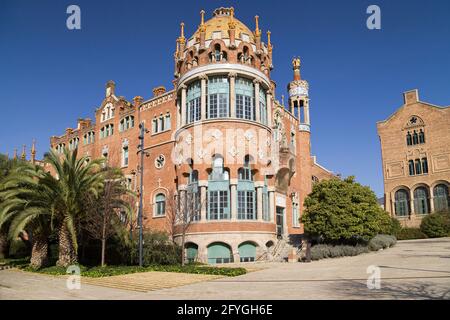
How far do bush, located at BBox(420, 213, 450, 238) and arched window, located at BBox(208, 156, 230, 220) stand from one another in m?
30.3

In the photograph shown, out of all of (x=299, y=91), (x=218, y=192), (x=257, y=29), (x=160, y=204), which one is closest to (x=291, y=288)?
(x=218, y=192)

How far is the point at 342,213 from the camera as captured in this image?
2636 cm

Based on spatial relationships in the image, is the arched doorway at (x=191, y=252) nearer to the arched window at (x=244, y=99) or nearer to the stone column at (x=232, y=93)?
the stone column at (x=232, y=93)

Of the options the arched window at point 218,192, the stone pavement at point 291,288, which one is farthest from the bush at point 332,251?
the stone pavement at point 291,288

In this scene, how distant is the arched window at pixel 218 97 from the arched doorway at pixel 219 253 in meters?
9.43

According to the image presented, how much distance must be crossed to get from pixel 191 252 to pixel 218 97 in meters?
11.6

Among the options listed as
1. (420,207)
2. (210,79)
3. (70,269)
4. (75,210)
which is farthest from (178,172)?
(420,207)

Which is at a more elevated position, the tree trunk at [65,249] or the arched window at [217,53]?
the arched window at [217,53]

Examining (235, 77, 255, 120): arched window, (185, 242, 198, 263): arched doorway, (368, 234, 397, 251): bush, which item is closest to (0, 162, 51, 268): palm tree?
(185, 242, 198, 263): arched doorway

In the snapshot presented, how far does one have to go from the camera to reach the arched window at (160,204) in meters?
32.3

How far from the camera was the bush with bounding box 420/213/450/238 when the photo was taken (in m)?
43.9

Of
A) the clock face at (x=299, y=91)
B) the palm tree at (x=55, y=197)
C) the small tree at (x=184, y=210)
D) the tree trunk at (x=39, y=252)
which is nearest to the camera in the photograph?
the palm tree at (x=55, y=197)

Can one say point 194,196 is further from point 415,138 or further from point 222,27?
point 415,138
